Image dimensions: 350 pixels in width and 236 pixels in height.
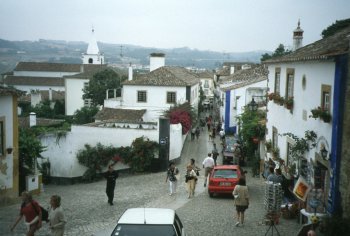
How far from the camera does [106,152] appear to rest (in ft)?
84.6

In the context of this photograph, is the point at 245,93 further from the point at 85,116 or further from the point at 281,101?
the point at 85,116

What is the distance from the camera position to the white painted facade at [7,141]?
59.1 ft

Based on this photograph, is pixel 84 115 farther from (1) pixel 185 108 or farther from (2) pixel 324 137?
(2) pixel 324 137

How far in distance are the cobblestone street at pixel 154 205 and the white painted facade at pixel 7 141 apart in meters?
1.53

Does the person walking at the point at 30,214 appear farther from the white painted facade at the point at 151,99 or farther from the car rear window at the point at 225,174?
the white painted facade at the point at 151,99

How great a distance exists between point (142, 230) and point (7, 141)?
11.5m

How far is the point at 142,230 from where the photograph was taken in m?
8.69

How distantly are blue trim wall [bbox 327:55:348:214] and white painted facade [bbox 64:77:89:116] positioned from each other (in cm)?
6162

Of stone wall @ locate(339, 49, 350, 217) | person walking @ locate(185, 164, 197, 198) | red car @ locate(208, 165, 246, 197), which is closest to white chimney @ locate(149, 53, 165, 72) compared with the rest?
person walking @ locate(185, 164, 197, 198)

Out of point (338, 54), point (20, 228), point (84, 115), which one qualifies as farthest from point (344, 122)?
point (84, 115)

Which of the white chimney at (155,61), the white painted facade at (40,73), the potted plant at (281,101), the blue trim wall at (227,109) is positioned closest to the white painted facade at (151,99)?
the blue trim wall at (227,109)

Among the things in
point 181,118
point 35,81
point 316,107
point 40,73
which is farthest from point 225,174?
point 40,73

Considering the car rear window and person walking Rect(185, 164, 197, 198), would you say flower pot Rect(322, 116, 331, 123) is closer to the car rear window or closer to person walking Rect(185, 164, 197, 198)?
the car rear window

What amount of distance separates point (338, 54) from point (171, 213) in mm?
6039
